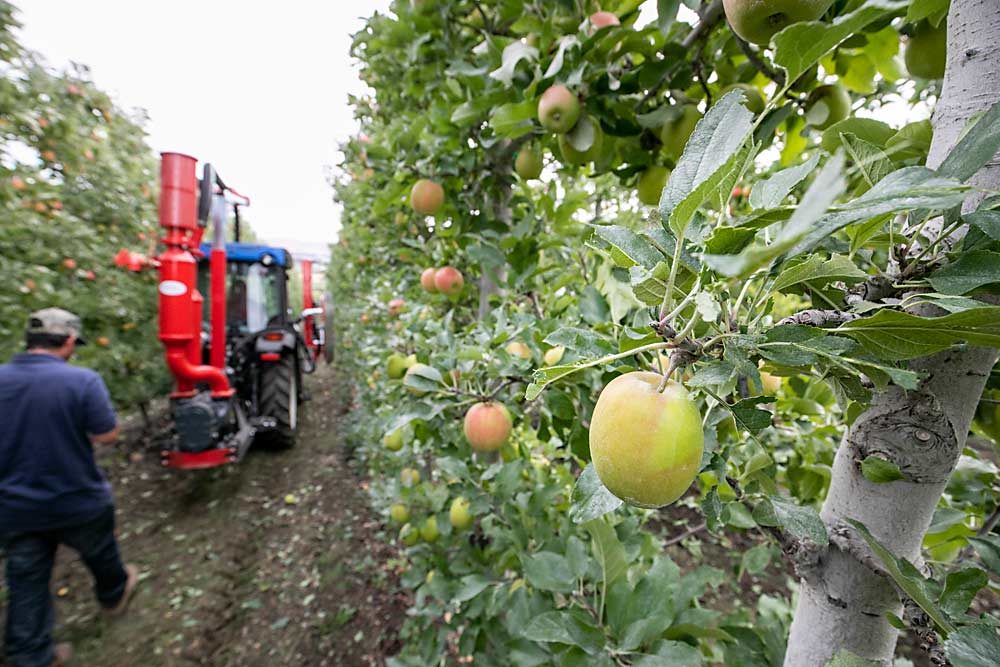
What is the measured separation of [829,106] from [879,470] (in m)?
0.78

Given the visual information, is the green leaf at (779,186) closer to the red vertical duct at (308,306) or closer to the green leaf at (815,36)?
the green leaf at (815,36)

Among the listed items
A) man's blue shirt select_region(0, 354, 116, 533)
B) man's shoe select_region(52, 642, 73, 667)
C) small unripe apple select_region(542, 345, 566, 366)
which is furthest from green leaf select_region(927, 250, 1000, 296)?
man's shoe select_region(52, 642, 73, 667)

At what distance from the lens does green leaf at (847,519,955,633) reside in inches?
19.6

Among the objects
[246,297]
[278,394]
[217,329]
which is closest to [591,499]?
[217,329]

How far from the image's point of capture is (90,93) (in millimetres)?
4082

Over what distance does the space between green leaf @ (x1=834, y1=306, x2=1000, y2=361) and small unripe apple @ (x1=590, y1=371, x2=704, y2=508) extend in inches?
6.7

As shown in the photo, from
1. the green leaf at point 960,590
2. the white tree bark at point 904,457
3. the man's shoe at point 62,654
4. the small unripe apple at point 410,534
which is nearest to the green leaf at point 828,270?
the white tree bark at point 904,457

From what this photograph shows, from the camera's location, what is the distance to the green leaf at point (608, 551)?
1.01 m

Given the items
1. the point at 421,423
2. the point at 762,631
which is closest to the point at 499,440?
the point at 421,423

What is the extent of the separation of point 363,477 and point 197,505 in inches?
55.7

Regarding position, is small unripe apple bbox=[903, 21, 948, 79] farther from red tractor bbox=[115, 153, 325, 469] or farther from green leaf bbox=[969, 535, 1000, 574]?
red tractor bbox=[115, 153, 325, 469]

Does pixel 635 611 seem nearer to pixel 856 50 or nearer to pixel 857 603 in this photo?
pixel 857 603

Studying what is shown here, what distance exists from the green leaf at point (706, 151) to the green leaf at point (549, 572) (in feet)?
3.08

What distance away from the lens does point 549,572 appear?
1115 millimetres
